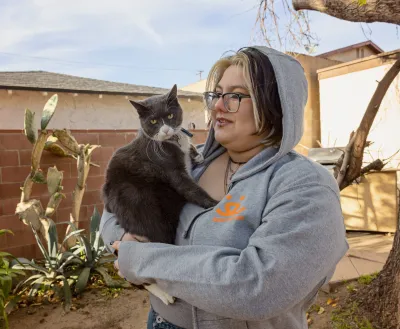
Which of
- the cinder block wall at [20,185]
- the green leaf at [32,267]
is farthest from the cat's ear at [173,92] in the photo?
the cinder block wall at [20,185]

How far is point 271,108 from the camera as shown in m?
1.21

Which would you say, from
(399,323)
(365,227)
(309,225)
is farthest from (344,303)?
(365,227)

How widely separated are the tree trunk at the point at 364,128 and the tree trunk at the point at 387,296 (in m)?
1.28

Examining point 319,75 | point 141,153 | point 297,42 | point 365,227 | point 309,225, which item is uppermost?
point 319,75

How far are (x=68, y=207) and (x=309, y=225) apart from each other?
430cm

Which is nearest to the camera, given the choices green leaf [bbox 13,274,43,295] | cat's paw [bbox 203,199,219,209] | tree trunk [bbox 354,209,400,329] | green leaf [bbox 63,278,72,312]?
cat's paw [bbox 203,199,219,209]

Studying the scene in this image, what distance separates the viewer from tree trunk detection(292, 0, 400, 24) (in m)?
2.36

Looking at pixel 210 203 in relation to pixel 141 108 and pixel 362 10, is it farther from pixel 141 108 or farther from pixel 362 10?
pixel 362 10

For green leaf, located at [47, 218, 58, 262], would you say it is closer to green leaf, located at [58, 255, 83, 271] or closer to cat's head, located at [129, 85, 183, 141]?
green leaf, located at [58, 255, 83, 271]

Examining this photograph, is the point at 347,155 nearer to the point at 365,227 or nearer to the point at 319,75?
the point at 365,227

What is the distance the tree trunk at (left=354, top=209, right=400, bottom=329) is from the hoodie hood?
1978mm

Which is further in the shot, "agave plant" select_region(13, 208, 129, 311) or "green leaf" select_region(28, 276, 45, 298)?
"agave plant" select_region(13, 208, 129, 311)

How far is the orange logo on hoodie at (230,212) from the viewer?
113cm

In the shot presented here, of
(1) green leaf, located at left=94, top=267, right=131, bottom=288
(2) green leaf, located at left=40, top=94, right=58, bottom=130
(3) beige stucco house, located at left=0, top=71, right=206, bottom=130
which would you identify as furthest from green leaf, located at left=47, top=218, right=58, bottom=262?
(3) beige stucco house, located at left=0, top=71, right=206, bottom=130
